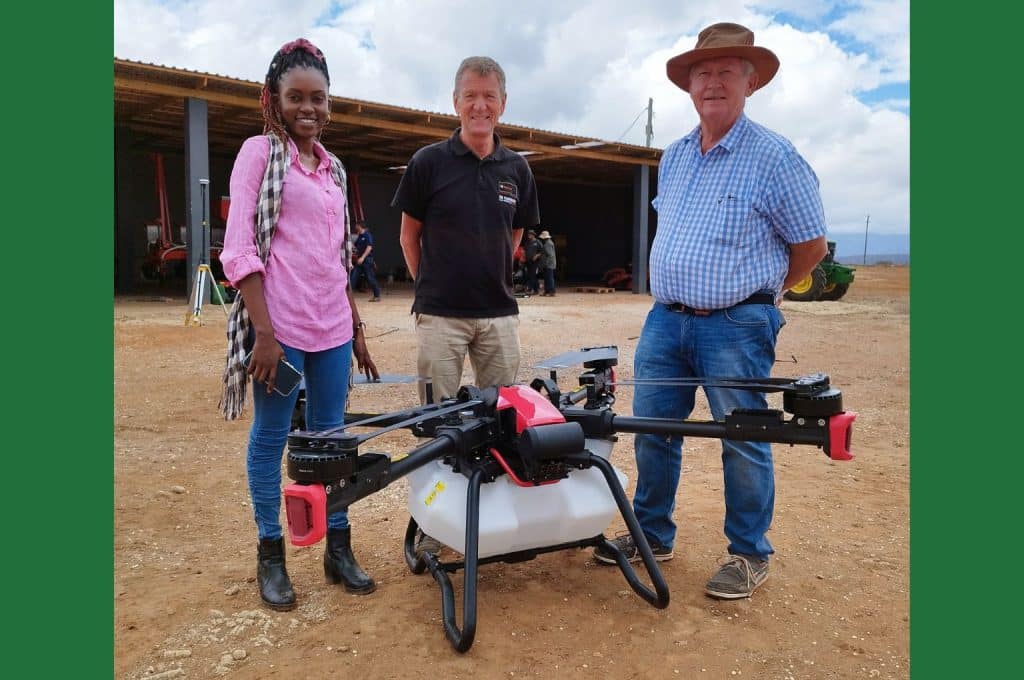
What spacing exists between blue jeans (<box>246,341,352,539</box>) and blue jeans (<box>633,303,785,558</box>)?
46.4 inches

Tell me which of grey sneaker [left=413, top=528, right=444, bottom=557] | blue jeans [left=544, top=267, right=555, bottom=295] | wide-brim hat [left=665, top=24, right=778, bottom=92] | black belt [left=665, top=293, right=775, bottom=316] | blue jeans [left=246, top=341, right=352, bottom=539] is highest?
wide-brim hat [left=665, top=24, right=778, bottom=92]

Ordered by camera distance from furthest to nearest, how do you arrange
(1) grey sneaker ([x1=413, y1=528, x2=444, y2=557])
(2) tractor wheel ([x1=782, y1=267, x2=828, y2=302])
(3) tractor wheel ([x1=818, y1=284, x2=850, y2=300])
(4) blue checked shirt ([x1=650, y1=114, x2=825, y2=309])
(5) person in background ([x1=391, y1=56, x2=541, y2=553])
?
(3) tractor wheel ([x1=818, y1=284, x2=850, y2=300])
(2) tractor wheel ([x1=782, y1=267, x2=828, y2=302])
(5) person in background ([x1=391, y1=56, x2=541, y2=553])
(1) grey sneaker ([x1=413, y1=528, x2=444, y2=557])
(4) blue checked shirt ([x1=650, y1=114, x2=825, y2=309])

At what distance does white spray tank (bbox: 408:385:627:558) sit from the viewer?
249cm

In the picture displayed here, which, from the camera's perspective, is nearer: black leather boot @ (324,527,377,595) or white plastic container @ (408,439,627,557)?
white plastic container @ (408,439,627,557)

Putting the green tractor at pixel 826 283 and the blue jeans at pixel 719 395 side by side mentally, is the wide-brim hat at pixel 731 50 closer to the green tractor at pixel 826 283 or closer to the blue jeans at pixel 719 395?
the blue jeans at pixel 719 395

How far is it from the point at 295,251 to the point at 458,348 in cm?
92

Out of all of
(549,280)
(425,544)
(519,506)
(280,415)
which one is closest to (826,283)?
(549,280)

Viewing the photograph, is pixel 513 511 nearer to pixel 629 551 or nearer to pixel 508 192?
pixel 629 551

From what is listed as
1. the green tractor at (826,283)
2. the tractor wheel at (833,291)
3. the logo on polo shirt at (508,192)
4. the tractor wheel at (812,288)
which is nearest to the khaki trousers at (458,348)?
the logo on polo shirt at (508,192)

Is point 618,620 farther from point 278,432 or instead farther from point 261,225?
point 261,225

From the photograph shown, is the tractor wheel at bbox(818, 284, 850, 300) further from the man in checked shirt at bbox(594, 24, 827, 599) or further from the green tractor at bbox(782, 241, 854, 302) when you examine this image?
the man in checked shirt at bbox(594, 24, 827, 599)

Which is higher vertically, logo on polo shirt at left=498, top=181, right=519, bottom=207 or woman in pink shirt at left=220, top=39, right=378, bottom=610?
logo on polo shirt at left=498, top=181, right=519, bottom=207

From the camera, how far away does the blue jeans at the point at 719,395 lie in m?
2.84

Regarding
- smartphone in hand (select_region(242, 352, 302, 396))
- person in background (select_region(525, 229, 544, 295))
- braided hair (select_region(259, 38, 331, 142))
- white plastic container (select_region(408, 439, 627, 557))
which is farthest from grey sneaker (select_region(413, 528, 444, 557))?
person in background (select_region(525, 229, 544, 295))
